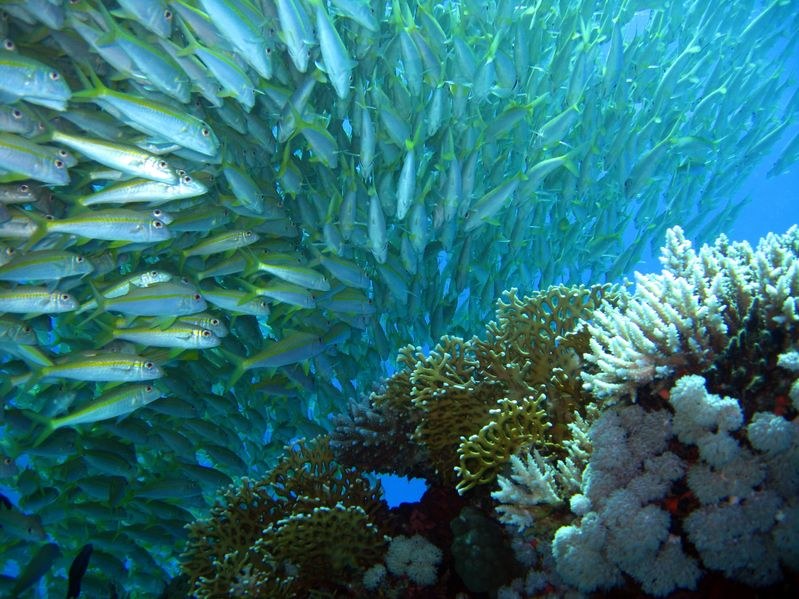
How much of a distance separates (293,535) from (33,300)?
3.04m

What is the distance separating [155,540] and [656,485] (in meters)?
6.02

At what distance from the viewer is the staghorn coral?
3.19m

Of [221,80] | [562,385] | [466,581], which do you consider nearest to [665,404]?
[562,385]

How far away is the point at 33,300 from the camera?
4.20 m

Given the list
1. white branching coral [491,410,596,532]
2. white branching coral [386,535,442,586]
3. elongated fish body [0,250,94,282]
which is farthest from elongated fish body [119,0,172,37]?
white branching coral [386,535,442,586]

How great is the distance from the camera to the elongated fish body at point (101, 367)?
4203 mm

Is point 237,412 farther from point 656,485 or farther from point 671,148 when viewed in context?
point 671,148

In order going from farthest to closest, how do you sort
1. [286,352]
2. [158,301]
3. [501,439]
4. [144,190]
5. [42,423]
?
[286,352] < [42,423] < [158,301] < [144,190] < [501,439]

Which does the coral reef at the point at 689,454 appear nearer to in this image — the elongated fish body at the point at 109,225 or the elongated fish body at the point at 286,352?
the elongated fish body at the point at 286,352

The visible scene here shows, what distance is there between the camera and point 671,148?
7.64 m

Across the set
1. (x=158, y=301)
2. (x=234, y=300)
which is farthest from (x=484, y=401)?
→ (x=158, y=301)

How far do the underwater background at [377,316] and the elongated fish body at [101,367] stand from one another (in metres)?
0.02

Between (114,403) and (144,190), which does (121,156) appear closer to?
Result: (144,190)

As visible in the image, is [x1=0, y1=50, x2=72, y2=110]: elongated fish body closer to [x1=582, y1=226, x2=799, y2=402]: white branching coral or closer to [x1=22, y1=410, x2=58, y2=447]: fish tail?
[x1=22, y1=410, x2=58, y2=447]: fish tail
